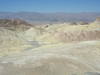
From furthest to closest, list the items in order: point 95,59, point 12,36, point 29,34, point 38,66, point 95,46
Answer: point 29,34 → point 12,36 → point 95,46 → point 95,59 → point 38,66

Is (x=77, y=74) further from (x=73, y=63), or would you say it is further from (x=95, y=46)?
(x=95, y=46)

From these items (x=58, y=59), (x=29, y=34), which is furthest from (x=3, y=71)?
(x=29, y=34)

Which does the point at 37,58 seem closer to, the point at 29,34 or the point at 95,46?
the point at 95,46

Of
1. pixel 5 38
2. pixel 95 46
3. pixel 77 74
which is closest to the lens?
pixel 77 74

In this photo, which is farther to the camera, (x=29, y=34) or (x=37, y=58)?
(x=29, y=34)

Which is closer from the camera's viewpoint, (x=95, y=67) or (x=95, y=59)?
(x=95, y=67)

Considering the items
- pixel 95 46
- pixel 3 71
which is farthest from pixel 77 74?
pixel 95 46

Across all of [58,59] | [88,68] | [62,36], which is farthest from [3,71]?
[62,36]

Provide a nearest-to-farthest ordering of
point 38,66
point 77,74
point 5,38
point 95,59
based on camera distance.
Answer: point 77,74, point 38,66, point 95,59, point 5,38
